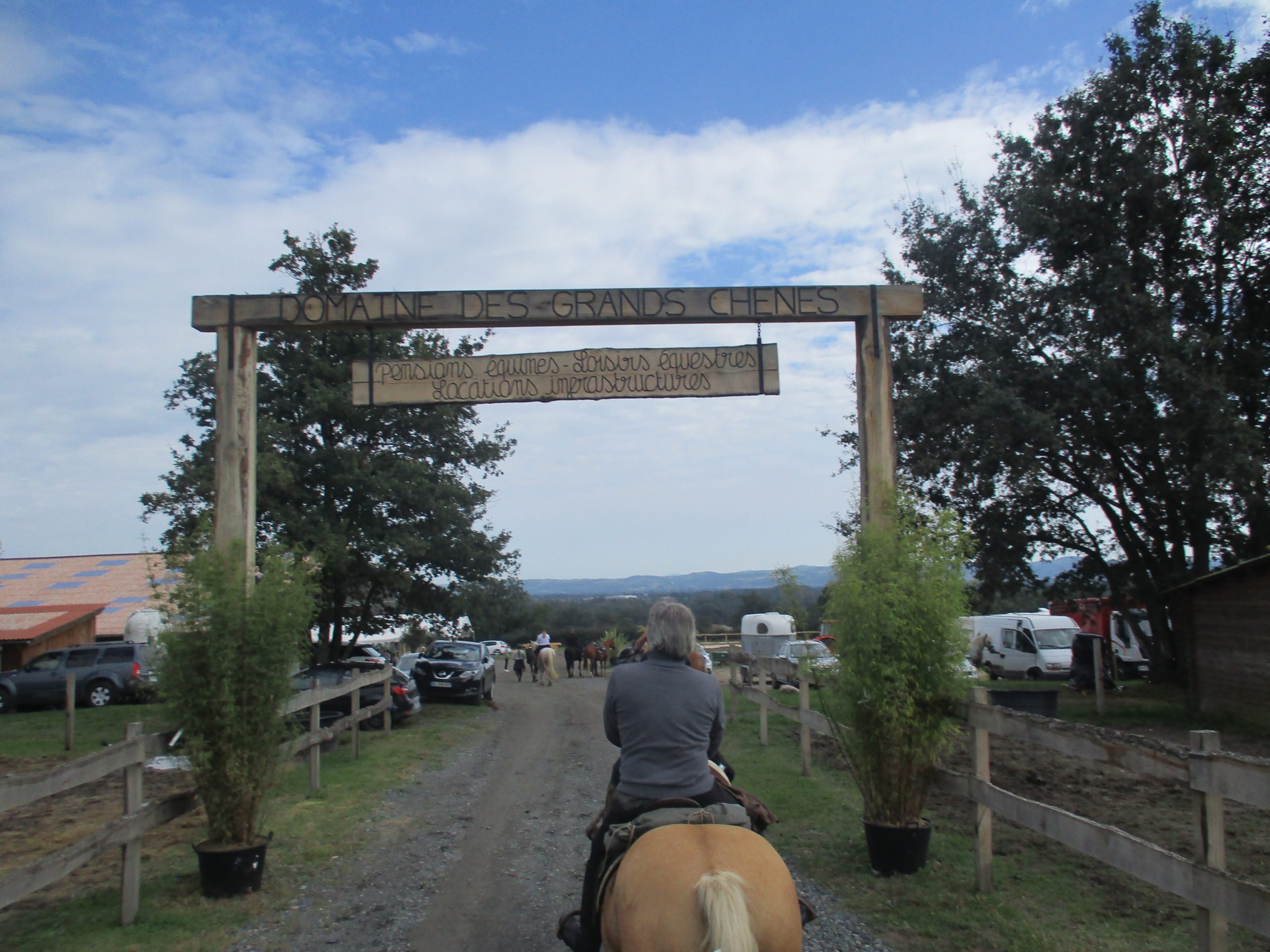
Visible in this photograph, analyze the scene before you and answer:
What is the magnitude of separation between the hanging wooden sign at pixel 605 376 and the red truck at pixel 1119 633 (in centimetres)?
1956

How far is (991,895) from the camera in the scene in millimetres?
5703

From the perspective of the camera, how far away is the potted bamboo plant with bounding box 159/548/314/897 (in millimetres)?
5980

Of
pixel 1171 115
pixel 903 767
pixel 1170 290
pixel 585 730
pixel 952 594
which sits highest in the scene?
pixel 1171 115

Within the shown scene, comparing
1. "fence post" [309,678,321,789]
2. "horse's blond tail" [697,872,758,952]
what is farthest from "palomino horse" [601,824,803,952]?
"fence post" [309,678,321,789]

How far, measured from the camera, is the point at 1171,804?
29.2ft

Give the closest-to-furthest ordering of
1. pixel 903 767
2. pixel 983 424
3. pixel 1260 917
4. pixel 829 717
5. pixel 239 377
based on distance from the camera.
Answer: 1. pixel 1260 917
2. pixel 903 767
3. pixel 829 717
4. pixel 239 377
5. pixel 983 424

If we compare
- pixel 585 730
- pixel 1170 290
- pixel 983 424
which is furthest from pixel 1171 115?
pixel 585 730

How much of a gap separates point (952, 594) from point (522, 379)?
387cm

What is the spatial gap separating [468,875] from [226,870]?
5.30ft

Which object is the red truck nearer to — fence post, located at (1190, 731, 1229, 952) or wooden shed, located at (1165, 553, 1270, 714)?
wooden shed, located at (1165, 553, 1270, 714)

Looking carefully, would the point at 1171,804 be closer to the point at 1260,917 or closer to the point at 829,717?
the point at 829,717

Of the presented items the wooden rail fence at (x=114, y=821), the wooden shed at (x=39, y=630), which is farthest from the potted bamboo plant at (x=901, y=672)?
the wooden shed at (x=39, y=630)

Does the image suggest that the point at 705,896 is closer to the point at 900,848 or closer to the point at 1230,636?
the point at 900,848

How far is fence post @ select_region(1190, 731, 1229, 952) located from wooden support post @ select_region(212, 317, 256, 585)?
6.50 metres
